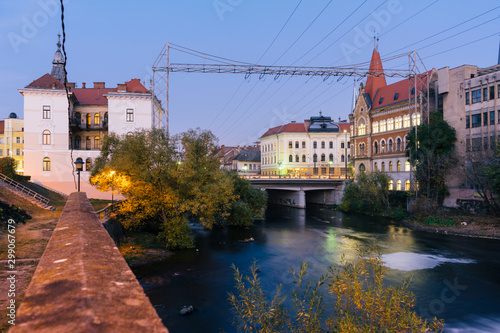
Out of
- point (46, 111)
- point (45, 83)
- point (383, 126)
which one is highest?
point (45, 83)

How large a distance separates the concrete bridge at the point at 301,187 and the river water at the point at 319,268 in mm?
18868

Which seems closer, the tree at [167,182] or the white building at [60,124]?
the tree at [167,182]

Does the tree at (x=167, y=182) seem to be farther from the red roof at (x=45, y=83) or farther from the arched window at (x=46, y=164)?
the red roof at (x=45, y=83)

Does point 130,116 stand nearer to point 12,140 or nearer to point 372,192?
point 372,192

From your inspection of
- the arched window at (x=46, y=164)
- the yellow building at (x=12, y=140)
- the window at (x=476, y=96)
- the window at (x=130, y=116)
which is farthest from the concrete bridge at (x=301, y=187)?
the yellow building at (x=12, y=140)

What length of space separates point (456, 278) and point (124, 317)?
23.4 meters

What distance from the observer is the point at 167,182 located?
27547 millimetres

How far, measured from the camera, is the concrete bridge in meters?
58.3

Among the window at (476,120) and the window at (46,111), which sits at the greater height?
the window at (46,111)

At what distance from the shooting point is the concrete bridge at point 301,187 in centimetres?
5831

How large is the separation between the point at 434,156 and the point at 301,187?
80.2ft

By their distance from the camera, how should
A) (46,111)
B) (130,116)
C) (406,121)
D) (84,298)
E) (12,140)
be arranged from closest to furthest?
(84,298)
(46,111)
(130,116)
(406,121)
(12,140)

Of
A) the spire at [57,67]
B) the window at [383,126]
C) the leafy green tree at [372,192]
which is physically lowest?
the leafy green tree at [372,192]

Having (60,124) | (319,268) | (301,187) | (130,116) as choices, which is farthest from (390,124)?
(60,124)
